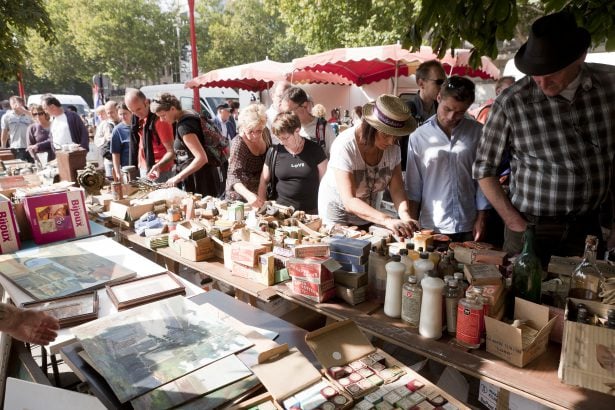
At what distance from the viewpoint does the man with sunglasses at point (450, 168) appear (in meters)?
2.62

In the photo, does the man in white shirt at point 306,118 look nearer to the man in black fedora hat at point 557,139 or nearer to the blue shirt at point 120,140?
the man in black fedora hat at point 557,139

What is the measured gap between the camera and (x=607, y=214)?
234 centimetres

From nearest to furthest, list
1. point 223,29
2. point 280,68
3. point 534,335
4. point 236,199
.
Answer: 1. point 534,335
2. point 236,199
3. point 280,68
4. point 223,29

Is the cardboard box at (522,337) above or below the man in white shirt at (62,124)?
below

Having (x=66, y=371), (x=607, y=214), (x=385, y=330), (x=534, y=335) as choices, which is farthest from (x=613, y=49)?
(x=66, y=371)

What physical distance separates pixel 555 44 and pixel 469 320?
139cm

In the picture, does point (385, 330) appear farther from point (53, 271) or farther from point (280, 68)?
point (280, 68)

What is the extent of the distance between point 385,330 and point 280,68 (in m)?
8.50

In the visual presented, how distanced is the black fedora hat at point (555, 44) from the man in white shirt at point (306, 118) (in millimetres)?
2165

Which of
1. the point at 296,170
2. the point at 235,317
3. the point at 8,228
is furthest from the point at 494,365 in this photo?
the point at 8,228

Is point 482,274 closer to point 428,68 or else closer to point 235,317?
point 235,317

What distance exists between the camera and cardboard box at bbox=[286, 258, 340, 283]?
6.33 feet

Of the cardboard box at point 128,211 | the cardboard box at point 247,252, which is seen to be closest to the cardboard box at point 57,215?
the cardboard box at point 128,211

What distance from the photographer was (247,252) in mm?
2225
